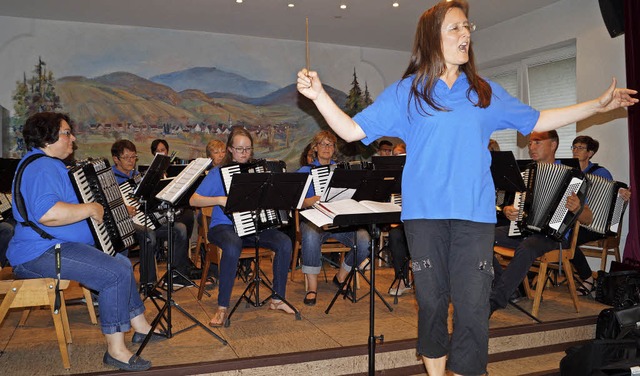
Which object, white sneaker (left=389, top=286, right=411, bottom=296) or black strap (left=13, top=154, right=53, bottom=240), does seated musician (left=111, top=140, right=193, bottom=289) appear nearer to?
black strap (left=13, top=154, right=53, bottom=240)

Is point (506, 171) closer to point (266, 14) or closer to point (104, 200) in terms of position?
point (104, 200)

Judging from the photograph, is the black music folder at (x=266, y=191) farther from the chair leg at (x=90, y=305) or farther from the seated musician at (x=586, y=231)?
the seated musician at (x=586, y=231)

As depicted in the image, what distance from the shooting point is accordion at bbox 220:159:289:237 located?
14.2ft

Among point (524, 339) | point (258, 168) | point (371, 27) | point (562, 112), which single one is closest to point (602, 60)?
point (371, 27)

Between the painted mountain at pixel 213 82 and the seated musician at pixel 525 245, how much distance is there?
19.4 ft

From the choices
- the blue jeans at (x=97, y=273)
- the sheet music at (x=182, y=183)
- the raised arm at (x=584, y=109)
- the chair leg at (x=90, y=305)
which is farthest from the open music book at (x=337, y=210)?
the chair leg at (x=90, y=305)

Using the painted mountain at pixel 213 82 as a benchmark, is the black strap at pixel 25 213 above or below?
below

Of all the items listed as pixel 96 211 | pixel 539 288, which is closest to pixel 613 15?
pixel 539 288

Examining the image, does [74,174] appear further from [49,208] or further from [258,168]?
[258,168]

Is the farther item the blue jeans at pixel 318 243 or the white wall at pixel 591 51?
the white wall at pixel 591 51

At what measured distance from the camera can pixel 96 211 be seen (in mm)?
3254

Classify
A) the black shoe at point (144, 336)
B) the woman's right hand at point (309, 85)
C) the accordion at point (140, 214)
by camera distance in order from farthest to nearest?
the accordion at point (140, 214), the black shoe at point (144, 336), the woman's right hand at point (309, 85)

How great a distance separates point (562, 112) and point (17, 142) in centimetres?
837

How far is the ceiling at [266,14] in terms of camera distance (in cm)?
773
